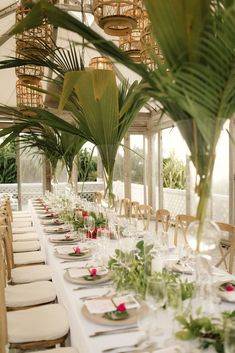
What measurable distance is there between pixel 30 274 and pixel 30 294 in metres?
0.56

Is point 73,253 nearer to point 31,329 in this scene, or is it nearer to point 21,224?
point 31,329

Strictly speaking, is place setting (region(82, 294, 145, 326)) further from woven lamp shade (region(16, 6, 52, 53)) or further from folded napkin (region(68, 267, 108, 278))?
woven lamp shade (region(16, 6, 52, 53))

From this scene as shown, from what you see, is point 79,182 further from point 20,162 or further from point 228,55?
point 228,55

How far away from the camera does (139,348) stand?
51.7 inches

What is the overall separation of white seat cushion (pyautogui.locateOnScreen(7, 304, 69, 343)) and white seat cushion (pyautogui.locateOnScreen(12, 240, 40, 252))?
7.37 feet

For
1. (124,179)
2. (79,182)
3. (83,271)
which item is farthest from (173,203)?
(83,271)

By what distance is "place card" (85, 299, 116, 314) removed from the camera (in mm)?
1613

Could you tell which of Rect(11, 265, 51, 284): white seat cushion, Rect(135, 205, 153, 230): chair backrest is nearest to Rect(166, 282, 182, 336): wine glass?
Rect(11, 265, 51, 284): white seat cushion

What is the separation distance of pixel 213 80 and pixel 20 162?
8.29m

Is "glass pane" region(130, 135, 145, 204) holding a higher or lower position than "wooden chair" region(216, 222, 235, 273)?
higher

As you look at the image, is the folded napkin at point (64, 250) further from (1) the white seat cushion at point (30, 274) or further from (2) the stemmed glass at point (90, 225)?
(1) the white seat cushion at point (30, 274)

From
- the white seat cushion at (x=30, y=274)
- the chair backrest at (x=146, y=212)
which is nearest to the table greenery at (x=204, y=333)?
the white seat cushion at (x=30, y=274)

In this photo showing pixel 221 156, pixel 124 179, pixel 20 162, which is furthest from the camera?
pixel 124 179

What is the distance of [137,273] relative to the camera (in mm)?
1800
